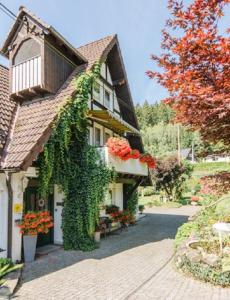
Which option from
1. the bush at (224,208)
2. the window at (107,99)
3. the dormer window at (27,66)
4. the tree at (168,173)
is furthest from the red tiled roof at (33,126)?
the tree at (168,173)

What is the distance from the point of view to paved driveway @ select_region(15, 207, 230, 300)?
24.8 feet

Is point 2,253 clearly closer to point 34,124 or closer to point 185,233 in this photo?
point 34,124

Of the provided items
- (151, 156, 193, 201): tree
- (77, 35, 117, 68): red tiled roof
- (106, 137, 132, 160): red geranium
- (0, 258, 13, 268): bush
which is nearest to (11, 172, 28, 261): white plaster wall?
(0, 258, 13, 268): bush

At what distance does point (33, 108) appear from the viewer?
1284cm

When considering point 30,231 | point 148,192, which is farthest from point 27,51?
point 148,192

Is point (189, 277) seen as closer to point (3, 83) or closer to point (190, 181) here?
point (3, 83)

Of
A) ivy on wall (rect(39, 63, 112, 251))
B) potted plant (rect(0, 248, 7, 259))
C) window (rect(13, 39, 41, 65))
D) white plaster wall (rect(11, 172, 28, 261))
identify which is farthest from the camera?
window (rect(13, 39, 41, 65))

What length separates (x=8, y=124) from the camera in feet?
39.7

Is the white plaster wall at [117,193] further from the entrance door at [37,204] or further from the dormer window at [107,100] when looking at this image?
the entrance door at [37,204]

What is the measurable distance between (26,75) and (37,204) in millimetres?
5866

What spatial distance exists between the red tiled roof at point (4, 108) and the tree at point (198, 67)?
708 centimetres

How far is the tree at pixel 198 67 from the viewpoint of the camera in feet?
20.1

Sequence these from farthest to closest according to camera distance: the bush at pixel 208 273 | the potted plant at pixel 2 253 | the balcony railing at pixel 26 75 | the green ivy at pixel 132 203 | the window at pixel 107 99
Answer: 1. the green ivy at pixel 132 203
2. the window at pixel 107 99
3. the balcony railing at pixel 26 75
4. the potted plant at pixel 2 253
5. the bush at pixel 208 273

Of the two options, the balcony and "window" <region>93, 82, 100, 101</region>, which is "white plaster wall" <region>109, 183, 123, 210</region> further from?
"window" <region>93, 82, 100, 101</region>
